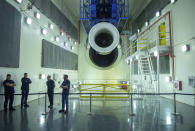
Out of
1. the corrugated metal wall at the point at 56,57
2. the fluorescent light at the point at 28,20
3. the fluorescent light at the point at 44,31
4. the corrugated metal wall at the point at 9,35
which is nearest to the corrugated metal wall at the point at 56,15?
the fluorescent light at the point at 44,31

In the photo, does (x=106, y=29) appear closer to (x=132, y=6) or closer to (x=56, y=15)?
(x=56, y=15)

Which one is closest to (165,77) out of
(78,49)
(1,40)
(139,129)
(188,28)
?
(188,28)

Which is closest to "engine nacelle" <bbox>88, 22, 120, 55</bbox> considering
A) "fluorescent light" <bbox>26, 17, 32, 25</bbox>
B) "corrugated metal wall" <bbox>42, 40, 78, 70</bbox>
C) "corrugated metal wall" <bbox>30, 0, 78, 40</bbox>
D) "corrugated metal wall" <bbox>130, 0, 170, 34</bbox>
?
"fluorescent light" <bbox>26, 17, 32, 25</bbox>

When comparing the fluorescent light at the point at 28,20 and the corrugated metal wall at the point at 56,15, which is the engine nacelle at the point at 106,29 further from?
the corrugated metal wall at the point at 56,15

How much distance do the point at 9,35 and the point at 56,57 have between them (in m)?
→ 4.77

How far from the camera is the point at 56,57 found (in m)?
10.5

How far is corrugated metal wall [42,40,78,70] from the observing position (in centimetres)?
880

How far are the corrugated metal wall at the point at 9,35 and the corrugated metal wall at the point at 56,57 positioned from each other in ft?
7.66

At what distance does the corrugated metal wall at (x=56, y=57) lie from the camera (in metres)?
8.80

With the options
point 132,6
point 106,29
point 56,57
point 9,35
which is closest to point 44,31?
point 56,57

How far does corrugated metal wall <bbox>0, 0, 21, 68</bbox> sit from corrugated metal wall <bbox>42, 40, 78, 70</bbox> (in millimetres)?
2334

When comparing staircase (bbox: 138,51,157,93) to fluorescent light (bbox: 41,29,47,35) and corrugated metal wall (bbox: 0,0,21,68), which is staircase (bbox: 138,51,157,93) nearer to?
fluorescent light (bbox: 41,29,47,35)

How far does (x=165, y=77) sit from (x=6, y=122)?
26.7 ft

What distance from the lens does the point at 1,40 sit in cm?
535
